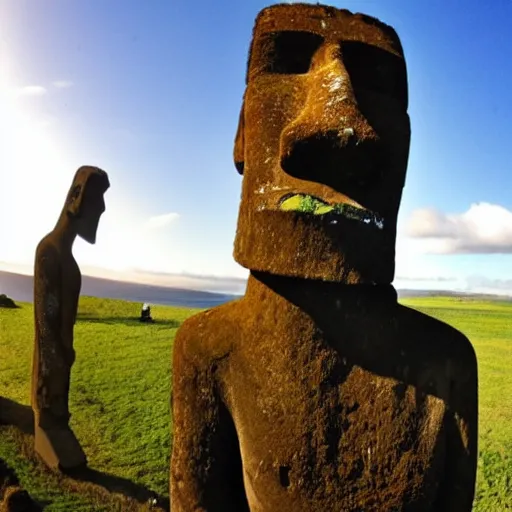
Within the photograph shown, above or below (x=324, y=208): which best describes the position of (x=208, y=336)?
below

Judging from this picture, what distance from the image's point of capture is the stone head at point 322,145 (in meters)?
1.46

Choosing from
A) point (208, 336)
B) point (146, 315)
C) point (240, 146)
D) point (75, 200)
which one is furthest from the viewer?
point (146, 315)

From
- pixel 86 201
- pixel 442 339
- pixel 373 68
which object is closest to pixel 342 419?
pixel 442 339

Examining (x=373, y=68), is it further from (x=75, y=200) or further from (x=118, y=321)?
(x=118, y=321)

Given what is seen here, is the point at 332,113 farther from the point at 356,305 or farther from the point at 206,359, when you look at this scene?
the point at 206,359

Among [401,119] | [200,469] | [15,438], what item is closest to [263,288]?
[200,469]

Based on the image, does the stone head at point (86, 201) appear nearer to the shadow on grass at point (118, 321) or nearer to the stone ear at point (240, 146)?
the stone ear at point (240, 146)

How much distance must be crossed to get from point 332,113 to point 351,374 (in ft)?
2.49

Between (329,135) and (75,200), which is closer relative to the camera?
(329,135)

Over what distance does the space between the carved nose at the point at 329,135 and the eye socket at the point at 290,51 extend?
0.53 feet

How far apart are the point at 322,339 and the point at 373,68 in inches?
35.5

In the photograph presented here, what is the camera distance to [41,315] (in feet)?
17.4

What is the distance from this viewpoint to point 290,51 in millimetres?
1729

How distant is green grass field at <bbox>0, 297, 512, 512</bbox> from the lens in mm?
4867
